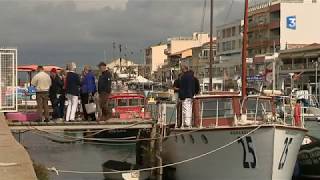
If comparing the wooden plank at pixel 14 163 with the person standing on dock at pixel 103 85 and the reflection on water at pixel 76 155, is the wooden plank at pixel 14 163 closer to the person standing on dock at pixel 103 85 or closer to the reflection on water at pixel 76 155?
the person standing on dock at pixel 103 85

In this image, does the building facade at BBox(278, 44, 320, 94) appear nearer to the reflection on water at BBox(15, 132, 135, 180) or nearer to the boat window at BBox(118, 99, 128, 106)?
the reflection on water at BBox(15, 132, 135, 180)

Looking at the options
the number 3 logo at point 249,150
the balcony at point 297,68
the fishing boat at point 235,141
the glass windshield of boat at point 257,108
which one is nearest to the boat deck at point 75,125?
the fishing boat at point 235,141

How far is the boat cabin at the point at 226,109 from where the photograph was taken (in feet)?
68.6

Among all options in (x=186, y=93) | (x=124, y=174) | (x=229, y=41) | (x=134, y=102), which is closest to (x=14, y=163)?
(x=186, y=93)

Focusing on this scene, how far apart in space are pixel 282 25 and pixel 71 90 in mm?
89912

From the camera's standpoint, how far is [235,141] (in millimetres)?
19766

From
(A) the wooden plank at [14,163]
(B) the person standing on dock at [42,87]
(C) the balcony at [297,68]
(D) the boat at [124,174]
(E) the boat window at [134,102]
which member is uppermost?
(C) the balcony at [297,68]

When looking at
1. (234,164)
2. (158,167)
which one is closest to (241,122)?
(234,164)

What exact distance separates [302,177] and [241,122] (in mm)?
5689

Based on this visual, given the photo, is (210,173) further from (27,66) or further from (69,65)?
(27,66)

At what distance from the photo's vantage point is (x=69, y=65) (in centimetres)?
2292

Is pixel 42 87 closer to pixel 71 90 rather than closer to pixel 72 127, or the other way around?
pixel 71 90

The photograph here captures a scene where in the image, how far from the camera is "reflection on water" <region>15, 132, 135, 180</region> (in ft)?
105

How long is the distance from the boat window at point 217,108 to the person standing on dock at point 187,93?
0.48 metres
